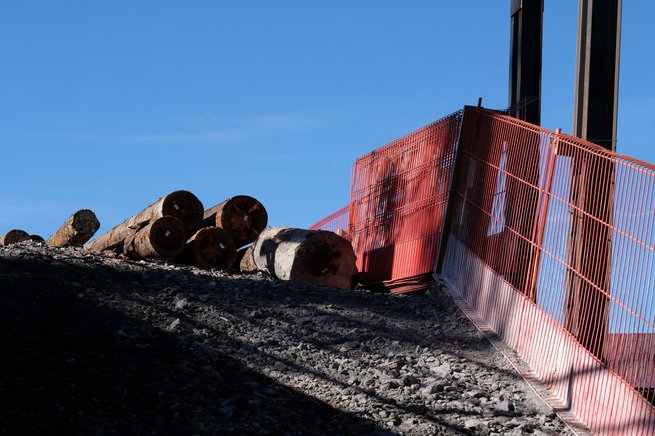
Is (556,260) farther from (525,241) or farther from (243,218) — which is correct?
(243,218)

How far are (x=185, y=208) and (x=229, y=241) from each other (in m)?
1.13

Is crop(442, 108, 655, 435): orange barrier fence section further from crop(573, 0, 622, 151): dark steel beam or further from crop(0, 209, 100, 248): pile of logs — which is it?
crop(0, 209, 100, 248): pile of logs

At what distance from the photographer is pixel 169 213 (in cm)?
1841

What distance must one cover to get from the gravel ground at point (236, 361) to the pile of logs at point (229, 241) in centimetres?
160

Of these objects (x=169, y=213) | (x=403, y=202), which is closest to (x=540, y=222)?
(x=403, y=202)

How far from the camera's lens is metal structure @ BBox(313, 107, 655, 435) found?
390 inches

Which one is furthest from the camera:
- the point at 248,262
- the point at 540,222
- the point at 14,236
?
the point at 14,236

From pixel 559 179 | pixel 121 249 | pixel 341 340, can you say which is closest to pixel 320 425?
pixel 341 340

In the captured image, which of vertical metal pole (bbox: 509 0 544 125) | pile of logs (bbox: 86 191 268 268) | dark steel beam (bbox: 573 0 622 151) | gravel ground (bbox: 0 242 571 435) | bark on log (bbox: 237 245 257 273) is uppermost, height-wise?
vertical metal pole (bbox: 509 0 544 125)

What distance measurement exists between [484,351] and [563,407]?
1.72 m

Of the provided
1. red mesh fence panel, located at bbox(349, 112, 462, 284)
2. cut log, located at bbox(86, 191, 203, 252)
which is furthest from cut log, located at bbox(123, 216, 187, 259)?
red mesh fence panel, located at bbox(349, 112, 462, 284)

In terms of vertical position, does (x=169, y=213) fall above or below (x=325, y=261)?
above

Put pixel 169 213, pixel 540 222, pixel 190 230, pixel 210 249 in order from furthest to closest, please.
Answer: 1. pixel 190 230
2. pixel 169 213
3. pixel 210 249
4. pixel 540 222

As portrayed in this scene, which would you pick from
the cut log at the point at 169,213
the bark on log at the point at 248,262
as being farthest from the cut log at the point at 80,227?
the bark on log at the point at 248,262
